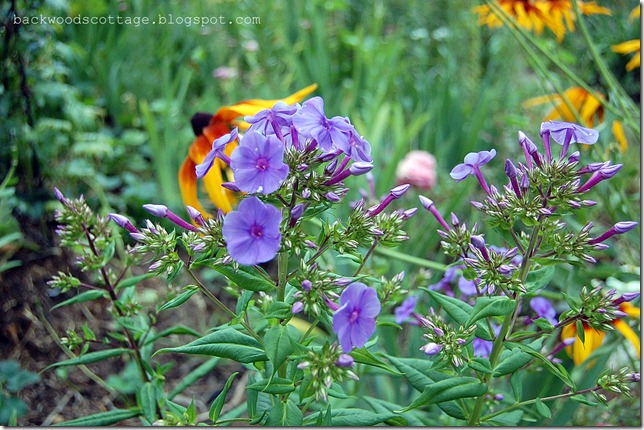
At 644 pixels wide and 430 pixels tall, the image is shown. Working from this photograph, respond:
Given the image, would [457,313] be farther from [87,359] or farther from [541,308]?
[87,359]

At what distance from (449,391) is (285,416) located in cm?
20

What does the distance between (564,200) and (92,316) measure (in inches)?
54.7

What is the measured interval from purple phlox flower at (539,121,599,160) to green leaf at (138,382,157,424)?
2.08 ft

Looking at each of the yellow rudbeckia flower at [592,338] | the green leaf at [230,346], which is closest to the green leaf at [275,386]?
the green leaf at [230,346]

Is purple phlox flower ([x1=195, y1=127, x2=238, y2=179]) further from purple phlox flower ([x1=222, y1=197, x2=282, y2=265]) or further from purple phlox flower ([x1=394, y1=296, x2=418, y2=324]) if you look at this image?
purple phlox flower ([x1=394, y1=296, x2=418, y2=324])

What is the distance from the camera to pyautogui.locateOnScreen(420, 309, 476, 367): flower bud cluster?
0.71 meters

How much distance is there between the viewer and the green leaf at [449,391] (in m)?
0.74

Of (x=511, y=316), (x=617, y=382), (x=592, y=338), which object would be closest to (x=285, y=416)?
(x=511, y=316)

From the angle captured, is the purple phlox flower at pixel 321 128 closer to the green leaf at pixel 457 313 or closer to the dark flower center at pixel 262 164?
the dark flower center at pixel 262 164

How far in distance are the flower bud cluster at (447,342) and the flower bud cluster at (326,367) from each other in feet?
0.31

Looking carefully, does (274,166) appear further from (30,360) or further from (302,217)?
(30,360)

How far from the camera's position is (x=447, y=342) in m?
0.72

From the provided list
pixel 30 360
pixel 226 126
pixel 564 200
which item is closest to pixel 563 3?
pixel 226 126

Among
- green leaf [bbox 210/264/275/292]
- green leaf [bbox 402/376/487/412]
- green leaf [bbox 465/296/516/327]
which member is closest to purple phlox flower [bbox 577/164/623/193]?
green leaf [bbox 465/296/516/327]
